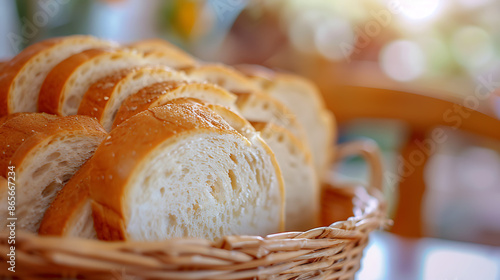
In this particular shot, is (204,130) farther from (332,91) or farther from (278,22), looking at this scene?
(278,22)

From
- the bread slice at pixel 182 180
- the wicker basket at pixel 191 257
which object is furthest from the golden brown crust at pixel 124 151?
the wicker basket at pixel 191 257

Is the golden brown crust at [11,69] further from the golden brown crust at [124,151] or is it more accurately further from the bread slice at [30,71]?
the golden brown crust at [124,151]

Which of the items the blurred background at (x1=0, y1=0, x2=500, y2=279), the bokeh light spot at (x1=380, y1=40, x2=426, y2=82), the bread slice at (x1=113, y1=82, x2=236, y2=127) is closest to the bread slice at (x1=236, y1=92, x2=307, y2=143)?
the bread slice at (x1=113, y1=82, x2=236, y2=127)

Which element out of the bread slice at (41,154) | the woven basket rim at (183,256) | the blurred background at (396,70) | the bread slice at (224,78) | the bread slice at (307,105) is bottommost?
the woven basket rim at (183,256)

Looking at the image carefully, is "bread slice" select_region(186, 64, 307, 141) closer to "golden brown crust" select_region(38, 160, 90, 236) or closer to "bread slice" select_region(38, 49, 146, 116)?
"bread slice" select_region(38, 49, 146, 116)

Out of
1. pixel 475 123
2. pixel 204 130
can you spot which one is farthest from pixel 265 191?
pixel 475 123

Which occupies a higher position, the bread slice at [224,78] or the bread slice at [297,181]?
the bread slice at [224,78]
